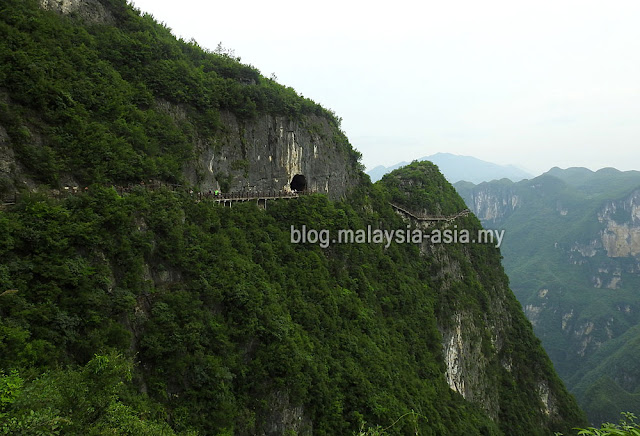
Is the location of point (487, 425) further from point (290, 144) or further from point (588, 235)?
point (588, 235)

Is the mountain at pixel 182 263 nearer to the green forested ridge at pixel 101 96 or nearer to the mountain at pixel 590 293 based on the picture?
the green forested ridge at pixel 101 96

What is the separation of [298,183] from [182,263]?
65.0 feet

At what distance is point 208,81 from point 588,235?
210 metres

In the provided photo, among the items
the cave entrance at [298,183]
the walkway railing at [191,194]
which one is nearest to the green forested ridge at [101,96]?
the walkway railing at [191,194]

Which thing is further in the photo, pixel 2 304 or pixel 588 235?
pixel 588 235

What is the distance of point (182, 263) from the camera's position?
696 inches

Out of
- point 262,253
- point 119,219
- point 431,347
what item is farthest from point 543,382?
point 119,219

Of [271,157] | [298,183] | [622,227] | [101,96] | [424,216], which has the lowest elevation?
[622,227]

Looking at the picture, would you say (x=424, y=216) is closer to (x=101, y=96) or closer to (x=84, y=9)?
(x=101, y=96)

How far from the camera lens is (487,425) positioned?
32.2 m

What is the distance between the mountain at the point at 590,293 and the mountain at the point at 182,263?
78.4 meters

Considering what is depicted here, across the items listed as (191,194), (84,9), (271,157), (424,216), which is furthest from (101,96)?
(424,216)

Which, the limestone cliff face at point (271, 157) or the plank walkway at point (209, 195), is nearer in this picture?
the plank walkway at point (209, 195)

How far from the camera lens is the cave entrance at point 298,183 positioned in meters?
34.7
